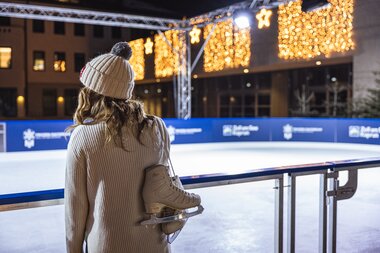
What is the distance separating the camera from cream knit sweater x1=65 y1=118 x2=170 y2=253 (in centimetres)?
151

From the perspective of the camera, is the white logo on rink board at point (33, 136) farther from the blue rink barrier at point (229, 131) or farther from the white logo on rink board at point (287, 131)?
the white logo on rink board at point (287, 131)

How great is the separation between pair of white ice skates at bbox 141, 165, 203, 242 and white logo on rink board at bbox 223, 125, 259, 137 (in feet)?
45.0

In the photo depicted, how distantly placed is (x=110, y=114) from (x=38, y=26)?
1302 inches

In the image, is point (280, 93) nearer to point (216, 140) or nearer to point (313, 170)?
point (216, 140)

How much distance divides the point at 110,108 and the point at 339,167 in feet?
5.59

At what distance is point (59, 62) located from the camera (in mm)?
32938

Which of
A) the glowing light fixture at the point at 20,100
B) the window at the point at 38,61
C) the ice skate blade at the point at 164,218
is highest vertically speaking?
the window at the point at 38,61

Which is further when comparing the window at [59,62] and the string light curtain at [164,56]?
the window at [59,62]

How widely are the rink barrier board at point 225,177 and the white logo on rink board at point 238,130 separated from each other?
→ 12.4 meters

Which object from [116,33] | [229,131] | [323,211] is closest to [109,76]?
[323,211]

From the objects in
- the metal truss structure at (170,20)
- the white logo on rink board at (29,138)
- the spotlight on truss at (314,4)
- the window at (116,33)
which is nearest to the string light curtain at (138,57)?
the window at (116,33)

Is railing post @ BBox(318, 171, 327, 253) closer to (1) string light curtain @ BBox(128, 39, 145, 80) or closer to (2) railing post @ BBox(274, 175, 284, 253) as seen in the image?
(2) railing post @ BBox(274, 175, 284, 253)

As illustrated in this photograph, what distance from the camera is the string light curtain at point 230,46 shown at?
20344 millimetres

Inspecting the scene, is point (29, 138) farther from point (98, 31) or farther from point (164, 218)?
point (98, 31)
